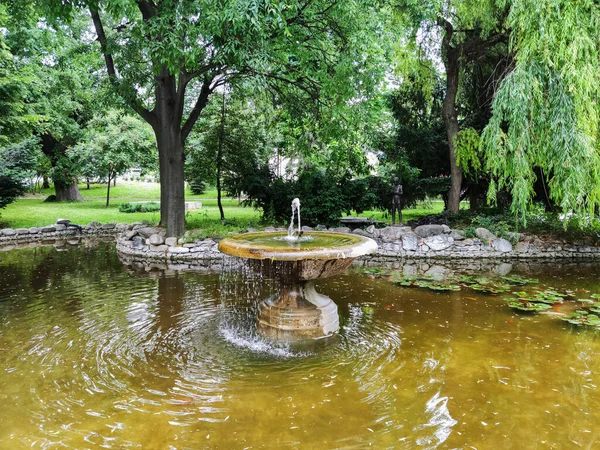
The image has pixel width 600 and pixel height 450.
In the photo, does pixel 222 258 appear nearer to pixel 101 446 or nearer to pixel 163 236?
pixel 163 236

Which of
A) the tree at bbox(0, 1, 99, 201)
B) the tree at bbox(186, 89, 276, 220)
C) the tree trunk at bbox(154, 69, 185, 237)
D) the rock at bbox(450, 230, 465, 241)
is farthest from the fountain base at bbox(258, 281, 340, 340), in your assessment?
the tree at bbox(186, 89, 276, 220)

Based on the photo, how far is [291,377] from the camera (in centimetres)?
339

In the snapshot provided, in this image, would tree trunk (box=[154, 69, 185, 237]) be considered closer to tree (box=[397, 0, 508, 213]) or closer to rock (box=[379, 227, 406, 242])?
rock (box=[379, 227, 406, 242])

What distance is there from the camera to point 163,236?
9914 mm

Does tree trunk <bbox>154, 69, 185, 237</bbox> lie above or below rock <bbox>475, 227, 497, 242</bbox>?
above

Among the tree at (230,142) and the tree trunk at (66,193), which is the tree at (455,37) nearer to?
the tree at (230,142)

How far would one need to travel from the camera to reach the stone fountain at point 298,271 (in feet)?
12.8

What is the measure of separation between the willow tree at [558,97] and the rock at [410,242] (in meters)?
2.99

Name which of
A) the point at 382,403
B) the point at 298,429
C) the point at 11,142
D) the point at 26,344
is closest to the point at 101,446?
the point at 298,429

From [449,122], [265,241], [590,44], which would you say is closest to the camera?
[265,241]

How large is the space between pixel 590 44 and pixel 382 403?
6.64 metres

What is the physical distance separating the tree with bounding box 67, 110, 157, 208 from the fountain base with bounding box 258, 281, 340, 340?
52.7 feet

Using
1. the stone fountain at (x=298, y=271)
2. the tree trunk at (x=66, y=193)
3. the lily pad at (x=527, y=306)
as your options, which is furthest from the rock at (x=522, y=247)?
the tree trunk at (x=66, y=193)

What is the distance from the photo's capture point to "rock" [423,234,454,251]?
369 inches
